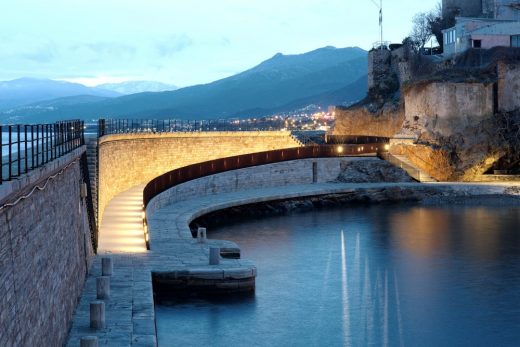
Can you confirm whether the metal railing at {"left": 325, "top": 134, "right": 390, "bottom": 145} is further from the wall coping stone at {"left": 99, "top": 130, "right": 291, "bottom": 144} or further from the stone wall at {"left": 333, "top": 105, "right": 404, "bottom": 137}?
the wall coping stone at {"left": 99, "top": 130, "right": 291, "bottom": 144}

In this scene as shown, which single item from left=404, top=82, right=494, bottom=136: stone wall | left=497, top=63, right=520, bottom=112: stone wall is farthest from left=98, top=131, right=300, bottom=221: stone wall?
left=497, top=63, right=520, bottom=112: stone wall

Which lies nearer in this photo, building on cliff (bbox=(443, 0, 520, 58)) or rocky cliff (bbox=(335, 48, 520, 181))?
rocky cliff (bbox=(335, 48, 520, 181))

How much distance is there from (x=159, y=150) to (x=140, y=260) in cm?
2930

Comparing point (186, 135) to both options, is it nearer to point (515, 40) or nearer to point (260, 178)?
point (260, 178)

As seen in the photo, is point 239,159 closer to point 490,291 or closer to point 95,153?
point 95,153

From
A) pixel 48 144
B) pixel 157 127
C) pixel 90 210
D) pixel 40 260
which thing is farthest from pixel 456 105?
pixel 40 260

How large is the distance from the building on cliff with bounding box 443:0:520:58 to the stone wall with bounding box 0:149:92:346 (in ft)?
170

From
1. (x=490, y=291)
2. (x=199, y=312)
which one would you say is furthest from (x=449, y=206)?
(x=199, y=312)

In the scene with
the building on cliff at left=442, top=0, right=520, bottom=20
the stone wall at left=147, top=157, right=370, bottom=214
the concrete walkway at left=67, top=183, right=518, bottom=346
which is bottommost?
the concrete walkway at left=67, top=183, right=518, bottom=346

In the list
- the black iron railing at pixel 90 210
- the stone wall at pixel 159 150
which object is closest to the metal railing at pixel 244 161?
the stone wall at pixel 159 150

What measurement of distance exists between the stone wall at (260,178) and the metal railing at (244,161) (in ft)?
1.01

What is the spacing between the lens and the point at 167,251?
89.2 ft

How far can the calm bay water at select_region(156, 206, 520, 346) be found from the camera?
22234 millimetres

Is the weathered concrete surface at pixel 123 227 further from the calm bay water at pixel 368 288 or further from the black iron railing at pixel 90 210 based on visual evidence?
the calm bay water at pixel 368 288
